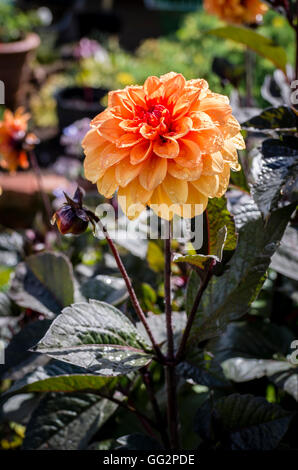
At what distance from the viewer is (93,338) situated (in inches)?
23.0

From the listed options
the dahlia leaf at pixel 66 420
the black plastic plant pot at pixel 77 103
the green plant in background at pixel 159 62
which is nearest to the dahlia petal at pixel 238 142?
the dahlia leaf at pixel 66 420

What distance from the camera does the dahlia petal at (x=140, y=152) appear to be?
49 centimetres

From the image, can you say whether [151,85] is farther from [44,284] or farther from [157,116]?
[44,284]

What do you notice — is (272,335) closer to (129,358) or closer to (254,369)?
(254,369)

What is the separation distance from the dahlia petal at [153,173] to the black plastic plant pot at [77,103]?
80.0 inches

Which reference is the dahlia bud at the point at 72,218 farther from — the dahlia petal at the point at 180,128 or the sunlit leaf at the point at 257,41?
the sunlit leaf at the point at 257,41

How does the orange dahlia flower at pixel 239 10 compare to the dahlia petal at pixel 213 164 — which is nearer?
the dahlia petal at pixel 213 164

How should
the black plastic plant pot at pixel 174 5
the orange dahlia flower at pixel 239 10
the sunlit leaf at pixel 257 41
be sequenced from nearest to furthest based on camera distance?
1. the sunlit leaf at pixel 257 41
2. the orange dahlia flower at pixel 239 10
3. the black plastic plant pot at pixel 174 5

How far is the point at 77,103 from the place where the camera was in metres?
2.71

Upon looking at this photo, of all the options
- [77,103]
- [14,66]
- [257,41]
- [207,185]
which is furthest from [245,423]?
[14,66]

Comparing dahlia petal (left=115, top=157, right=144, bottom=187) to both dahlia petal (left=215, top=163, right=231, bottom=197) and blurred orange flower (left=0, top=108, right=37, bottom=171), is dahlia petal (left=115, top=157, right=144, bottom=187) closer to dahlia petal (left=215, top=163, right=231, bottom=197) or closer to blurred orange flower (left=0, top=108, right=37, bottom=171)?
dahlia petal (left=215, top=163, right=231, bottom=197)

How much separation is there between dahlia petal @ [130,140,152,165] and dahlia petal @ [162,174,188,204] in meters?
0.03

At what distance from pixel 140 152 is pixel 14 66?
2711mm
